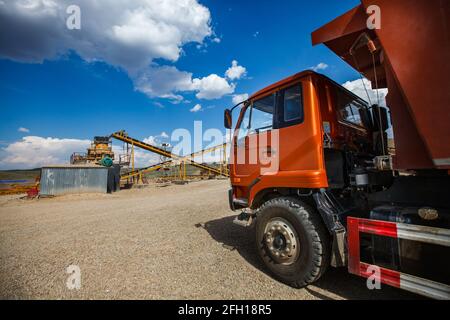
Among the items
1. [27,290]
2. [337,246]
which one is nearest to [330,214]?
[337,246]

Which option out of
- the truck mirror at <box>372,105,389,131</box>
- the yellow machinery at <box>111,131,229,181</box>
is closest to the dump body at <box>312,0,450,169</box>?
the truck mirror at <box>372,105,389,131</box>

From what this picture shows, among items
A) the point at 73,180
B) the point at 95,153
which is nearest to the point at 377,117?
the point at 73,180

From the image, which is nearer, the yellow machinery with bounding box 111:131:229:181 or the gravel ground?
the gravel ground

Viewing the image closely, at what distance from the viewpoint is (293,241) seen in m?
3.01

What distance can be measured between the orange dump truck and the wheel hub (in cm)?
1

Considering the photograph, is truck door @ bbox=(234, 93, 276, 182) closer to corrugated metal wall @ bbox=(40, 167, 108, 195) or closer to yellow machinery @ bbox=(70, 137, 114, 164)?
corrugated metal wall @ bbox=(40, 167, 108, 195)

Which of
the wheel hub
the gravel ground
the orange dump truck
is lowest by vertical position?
the gravel ground

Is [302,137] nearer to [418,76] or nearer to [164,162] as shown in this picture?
[418,76]

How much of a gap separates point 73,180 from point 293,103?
21.5m

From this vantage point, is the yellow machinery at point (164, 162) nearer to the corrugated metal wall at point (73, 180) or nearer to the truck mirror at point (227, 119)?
the corrugated metal wall at point (73, 180)

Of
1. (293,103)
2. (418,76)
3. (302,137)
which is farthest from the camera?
(293,103)

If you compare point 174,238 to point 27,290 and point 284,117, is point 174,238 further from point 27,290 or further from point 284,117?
point 284,117

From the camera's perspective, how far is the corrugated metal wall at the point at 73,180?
18359mm

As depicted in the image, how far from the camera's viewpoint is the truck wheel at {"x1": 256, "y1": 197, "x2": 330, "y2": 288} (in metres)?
2.77
